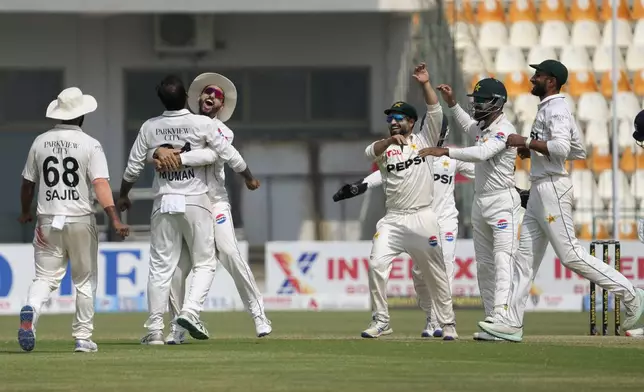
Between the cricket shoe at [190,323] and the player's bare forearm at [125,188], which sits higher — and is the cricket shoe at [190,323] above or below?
below

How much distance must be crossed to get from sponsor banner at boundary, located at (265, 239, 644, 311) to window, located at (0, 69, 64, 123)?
838 centimetres

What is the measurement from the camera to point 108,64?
99.1ft

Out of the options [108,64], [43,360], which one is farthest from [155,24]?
[43,360]

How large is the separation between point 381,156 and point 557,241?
1614 millimetres

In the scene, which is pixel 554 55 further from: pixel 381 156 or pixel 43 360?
pixel 43 360

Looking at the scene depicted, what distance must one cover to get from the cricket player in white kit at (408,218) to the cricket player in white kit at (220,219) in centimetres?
99

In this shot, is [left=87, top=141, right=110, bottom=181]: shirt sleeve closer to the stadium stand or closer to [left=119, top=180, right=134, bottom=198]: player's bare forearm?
[left=119, top=180, right=134, bottom=198]: player's bare forearm

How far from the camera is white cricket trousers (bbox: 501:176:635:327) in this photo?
12203 millimetres

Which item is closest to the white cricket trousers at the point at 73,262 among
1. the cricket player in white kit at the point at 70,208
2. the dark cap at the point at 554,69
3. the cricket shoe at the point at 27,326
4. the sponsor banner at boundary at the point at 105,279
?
the cricket player in white kit at the point at 70,208

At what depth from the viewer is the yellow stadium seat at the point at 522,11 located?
97.4ft

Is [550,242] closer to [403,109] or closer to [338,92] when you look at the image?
[403,109]

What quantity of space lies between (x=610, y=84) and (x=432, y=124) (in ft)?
54.7

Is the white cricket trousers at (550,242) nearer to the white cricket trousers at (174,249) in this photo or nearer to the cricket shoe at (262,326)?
the cricket shoe at (262,326)

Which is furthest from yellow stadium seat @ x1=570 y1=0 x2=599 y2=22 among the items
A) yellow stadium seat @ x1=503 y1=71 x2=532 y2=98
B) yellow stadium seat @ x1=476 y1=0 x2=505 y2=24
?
yellow stadium seat @ x1=503 y1=71 x2=532 y2=98
